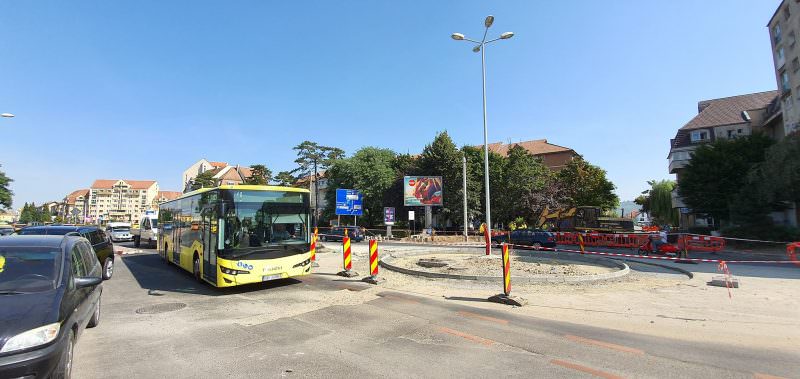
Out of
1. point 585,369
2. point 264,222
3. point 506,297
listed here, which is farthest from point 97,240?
point 585,369

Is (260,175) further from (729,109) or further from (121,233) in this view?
(729,109)

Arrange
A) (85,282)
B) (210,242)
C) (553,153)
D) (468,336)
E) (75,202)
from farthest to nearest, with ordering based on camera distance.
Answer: (75,202)
(553,153)
(210,242)
(468,336)
(85,282)

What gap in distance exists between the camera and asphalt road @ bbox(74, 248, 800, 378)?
4574 millimetres

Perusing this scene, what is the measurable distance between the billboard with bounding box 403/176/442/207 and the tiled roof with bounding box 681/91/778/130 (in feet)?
110

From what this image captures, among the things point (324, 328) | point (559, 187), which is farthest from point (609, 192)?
point (324, 328)

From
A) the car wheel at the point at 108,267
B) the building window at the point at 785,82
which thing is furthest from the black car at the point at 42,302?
the building window at the point at 785,82

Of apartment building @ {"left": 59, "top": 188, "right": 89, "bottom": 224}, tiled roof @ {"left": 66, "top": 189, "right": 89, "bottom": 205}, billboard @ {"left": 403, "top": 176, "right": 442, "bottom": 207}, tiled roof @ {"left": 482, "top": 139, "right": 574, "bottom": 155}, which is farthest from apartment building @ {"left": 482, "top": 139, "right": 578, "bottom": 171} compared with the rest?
tiled roof @ {"left": 66, "top": 189, "right": 89, "bottom": 205}

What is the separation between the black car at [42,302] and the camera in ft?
11.1

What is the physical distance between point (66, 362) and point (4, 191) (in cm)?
6821

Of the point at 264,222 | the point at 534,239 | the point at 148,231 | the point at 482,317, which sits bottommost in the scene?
the point at 482,317

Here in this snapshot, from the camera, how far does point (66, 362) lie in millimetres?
4086

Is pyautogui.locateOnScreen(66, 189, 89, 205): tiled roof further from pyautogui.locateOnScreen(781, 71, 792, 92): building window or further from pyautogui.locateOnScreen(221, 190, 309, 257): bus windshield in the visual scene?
pyautogui.locateOnScreen(781, 71, 792, 92): building window

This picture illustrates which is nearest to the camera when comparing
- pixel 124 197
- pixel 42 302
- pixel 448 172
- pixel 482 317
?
pixel 42 302

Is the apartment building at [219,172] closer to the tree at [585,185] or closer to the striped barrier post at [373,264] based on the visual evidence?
the tree at [585,185]
